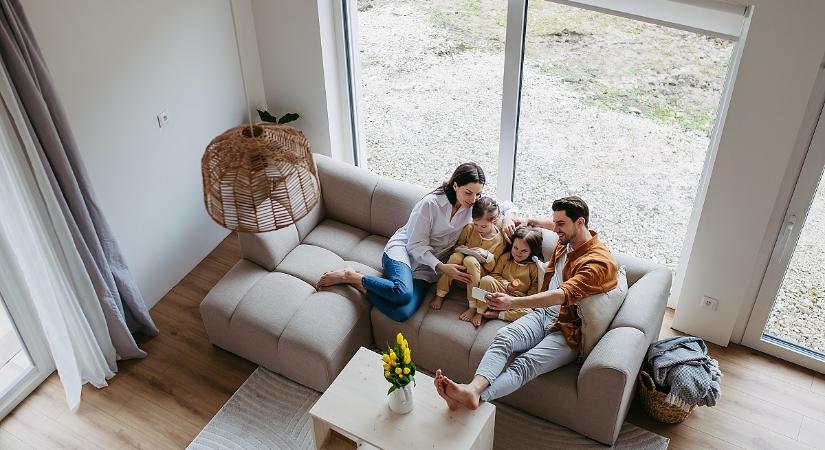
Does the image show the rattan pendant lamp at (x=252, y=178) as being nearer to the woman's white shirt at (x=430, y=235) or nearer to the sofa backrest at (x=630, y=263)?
the woman's white shirt at (x=430, y=235)

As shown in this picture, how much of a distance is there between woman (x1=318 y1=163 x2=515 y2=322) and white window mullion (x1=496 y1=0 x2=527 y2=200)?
1.96 ft

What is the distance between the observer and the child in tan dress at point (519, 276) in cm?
371

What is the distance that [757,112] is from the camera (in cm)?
338

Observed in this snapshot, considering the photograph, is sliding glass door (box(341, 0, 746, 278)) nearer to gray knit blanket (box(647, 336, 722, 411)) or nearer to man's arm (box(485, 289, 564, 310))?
gray knit blanket (box(647, 336, 722, 411))

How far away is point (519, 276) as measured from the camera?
12.3ft

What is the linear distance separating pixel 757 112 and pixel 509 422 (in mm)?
1860

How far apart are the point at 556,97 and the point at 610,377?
5.30 ft

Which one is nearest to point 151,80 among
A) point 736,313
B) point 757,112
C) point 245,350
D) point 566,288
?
point 245,350

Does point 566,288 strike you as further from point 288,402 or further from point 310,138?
point 310,138

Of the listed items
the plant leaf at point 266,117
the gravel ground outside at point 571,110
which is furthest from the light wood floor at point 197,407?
the plant leaf at point 266,117

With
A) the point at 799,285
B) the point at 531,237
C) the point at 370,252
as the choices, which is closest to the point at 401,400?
the point at 531,237

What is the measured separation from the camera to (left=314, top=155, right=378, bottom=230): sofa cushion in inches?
169

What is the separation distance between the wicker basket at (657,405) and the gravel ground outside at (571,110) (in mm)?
865

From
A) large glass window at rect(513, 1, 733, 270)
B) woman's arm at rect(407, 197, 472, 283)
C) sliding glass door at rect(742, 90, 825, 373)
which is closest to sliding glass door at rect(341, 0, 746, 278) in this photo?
large glass window at rect(513, 1, 733, 270)
